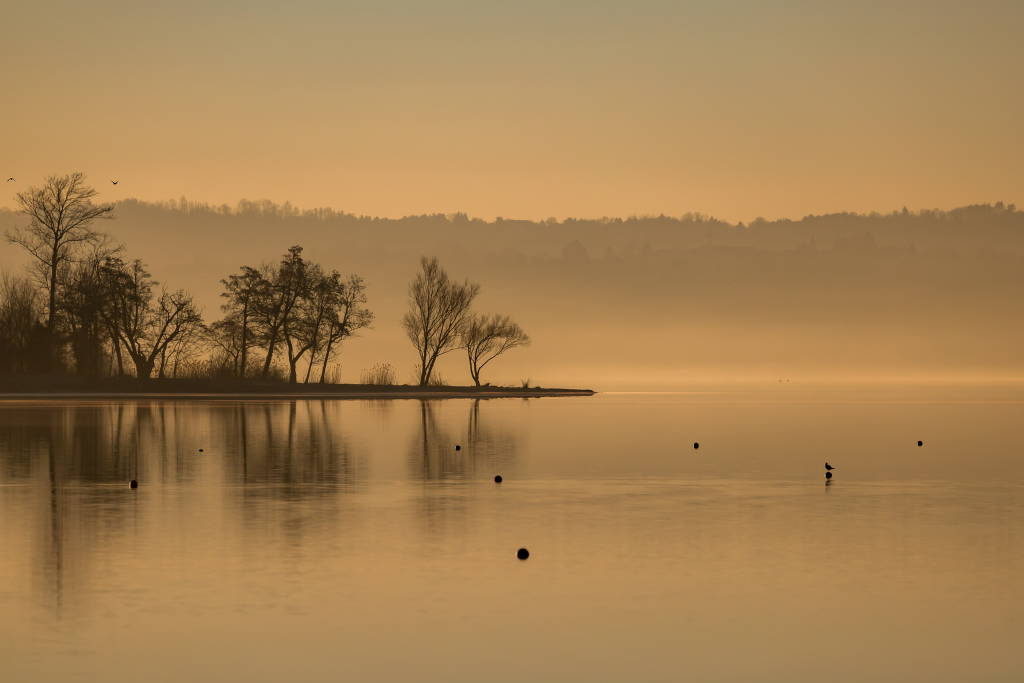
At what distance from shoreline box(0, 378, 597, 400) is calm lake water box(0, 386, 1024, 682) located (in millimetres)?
54105

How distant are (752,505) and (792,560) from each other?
23.8 ft

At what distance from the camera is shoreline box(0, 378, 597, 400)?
294ft

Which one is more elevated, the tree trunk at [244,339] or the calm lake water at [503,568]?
the tree trunk at [244,339]

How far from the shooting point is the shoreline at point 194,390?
89562 millimetres

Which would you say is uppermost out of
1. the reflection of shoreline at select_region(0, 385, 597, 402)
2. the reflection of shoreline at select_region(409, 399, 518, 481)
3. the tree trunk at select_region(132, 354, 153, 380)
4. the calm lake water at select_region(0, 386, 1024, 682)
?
the tree trunk at select_region(132, 354, 153, 380)

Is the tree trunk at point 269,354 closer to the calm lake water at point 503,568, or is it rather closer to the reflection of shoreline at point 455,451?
the reflection of shoreline at point 455,451

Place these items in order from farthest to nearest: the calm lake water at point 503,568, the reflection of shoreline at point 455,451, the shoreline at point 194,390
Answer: the shoreline at point 194,390 → the reflection of shoreline at point 455,451 → the calm lake water at point 503,568

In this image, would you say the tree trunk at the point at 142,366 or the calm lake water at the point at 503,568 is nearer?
the calm lake water at the point at 503,568

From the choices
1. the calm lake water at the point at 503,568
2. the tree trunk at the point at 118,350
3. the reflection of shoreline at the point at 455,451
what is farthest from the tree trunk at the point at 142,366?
the calm lake water at the point at 503,568

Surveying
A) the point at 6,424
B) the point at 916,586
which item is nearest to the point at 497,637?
the point at 916,586

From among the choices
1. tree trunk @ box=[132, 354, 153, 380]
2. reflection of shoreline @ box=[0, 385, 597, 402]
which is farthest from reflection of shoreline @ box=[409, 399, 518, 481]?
tree trunk @ box=[132, 354, 153, 380]

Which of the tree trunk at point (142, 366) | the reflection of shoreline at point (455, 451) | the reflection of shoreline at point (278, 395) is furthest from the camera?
the tree trunk at point (142, 366)

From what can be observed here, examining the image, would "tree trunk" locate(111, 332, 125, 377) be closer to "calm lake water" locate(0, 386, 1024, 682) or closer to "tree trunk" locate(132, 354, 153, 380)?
"tree trunk" locate(132, 354, 153, 380)

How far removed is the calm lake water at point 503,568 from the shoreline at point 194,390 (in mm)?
54105
